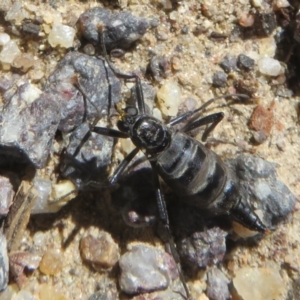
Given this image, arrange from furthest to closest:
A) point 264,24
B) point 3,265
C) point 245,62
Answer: point 264,24, point 245,62, point 3,265

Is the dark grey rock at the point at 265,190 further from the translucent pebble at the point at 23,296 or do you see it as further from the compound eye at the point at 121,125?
the translucent pebble at the point at 23,296

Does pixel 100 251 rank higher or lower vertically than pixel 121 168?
lower

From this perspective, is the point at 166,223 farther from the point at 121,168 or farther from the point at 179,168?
the point at 121,168

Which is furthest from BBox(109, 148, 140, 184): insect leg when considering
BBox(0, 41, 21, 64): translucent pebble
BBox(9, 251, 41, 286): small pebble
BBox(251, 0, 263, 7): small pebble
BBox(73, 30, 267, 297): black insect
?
BBox(251, 0, 263, 7): small pebble

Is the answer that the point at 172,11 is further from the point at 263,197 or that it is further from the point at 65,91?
the point at 263,197

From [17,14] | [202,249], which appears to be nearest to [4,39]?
[17,14]

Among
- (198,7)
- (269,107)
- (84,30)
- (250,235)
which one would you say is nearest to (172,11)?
(198,7)

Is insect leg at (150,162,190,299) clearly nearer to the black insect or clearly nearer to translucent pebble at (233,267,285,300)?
the black insect
